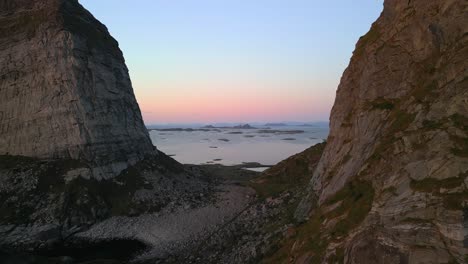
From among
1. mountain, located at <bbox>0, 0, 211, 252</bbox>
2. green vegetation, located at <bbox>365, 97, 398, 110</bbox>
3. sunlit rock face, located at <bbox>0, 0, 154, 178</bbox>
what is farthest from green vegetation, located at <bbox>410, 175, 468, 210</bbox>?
sunlit rock face, located at <bbox>0, 0, 154, 178</bbox>

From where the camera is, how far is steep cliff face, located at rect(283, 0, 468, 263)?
44.4ft

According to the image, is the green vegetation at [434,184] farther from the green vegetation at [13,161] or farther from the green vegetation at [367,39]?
the green vegetation at [13,161]

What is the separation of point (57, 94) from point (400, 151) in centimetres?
5176

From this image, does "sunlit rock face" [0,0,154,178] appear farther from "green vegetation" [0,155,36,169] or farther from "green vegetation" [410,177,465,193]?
"green vegetation" [410,177,465,193]

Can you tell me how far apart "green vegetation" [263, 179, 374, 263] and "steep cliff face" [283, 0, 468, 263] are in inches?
2.7

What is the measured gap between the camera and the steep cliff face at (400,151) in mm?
13531

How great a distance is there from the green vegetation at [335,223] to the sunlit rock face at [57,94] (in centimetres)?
3848

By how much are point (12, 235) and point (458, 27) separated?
45.2 m

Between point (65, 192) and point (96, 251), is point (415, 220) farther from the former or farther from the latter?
point (65, 192)

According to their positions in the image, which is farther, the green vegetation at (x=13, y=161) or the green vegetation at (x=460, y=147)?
the green vegetation at (x=13, y=161)

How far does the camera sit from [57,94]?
5559cm

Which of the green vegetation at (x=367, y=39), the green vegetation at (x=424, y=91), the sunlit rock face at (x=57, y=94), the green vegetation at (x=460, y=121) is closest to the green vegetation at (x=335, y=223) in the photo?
the green vegetation at (x=460, y=121)

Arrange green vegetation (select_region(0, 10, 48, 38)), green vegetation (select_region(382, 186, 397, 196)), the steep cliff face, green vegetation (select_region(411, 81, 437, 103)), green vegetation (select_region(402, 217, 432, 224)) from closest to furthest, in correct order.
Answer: green vegetation (select_region(402, 217, 432, 224)) < the steep cliff face < green vegetation (select_region(382, 186, 397, 196)) < green vegetation (select_region(411, 81, 437, 103)) < green vegetation (select_region(0, 10, 48, 38))

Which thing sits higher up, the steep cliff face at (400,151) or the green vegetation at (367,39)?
the green vegetation at (367,39)
